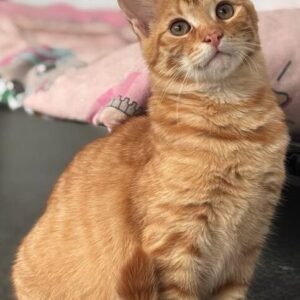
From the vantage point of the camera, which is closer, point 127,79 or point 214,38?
point 214,38

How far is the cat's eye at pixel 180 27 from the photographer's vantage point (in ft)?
3.62

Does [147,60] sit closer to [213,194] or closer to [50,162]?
[213,194]

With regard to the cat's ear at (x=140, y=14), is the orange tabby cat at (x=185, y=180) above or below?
below

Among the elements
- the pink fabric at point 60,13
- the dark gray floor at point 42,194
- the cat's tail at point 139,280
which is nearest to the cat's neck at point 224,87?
the cat's tail at point 139,280

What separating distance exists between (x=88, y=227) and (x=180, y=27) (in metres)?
0.39

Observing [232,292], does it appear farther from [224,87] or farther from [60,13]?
[60,13]

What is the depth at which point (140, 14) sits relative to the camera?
1194 mm

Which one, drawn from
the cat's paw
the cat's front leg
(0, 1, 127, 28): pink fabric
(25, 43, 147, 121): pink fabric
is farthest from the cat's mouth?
(0, 1, 127, 28): pink fabric

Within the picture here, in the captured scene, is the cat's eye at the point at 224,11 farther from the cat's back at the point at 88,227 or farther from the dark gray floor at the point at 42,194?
the dark gray floor at the point at 42,194

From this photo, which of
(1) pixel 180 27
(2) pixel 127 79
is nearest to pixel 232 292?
(1) pixel 180 27

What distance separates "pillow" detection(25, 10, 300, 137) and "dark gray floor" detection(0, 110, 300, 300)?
0.26 ft

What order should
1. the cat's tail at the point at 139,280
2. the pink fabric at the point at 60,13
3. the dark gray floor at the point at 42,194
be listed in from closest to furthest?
the cat's tail at the point at 139,280
the dark gray floor at the point at 42,194
the pink fabric at the point at 60,13

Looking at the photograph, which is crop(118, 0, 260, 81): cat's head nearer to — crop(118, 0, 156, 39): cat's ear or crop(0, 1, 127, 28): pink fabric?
crop(118, 0, 156, 39): cat's ear

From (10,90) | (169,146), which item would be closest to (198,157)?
(169,146)
